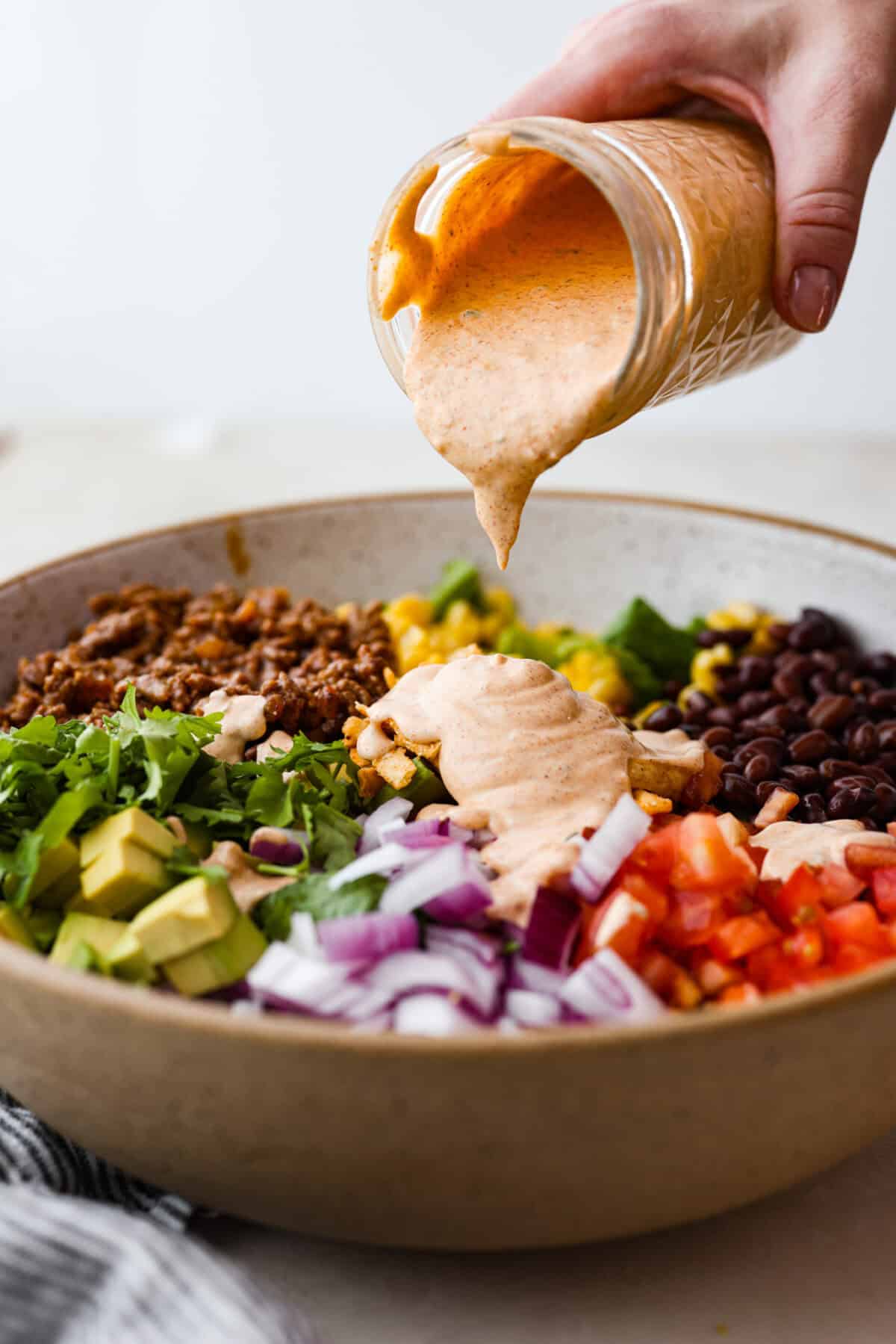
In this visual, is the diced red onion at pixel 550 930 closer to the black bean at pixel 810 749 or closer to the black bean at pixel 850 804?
the black bean at pixel 850 804

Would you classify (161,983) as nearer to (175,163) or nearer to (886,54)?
(886,54)

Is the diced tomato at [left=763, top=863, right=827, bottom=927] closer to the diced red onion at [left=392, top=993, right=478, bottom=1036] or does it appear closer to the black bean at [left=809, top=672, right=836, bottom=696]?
the diced red onion at [left=392, top=993, right=478, bottom=1036]

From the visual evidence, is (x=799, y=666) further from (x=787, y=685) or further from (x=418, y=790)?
(x=418, y=790)

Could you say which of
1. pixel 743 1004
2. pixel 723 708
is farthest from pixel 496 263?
pixel 743 1004

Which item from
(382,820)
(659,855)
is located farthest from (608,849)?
(382,820)

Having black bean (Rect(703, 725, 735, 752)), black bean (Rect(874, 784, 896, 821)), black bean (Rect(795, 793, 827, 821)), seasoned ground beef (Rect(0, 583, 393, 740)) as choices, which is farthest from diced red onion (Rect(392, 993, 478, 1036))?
black bean (Rect(703, 725, 735, 752))

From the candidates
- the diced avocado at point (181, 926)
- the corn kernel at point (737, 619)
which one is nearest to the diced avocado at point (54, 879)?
the diced avocado at point (181, 926)
